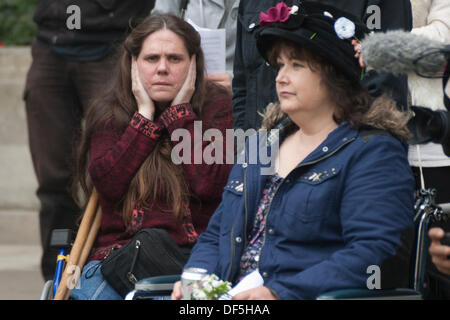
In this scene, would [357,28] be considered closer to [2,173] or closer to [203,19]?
[203,19]

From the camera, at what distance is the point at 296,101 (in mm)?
2949

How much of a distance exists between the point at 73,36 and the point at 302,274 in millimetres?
2577

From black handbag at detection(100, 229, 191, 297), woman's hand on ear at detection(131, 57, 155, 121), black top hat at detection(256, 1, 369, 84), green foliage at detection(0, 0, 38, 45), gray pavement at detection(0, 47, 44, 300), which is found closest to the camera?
black top hat at detection(256, 1, 369, 84)

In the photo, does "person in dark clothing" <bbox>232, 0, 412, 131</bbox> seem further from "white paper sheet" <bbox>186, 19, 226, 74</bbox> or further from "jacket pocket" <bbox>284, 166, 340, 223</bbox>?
"jacket pocket" <bbox>284, 166, 340, 223</bbox>

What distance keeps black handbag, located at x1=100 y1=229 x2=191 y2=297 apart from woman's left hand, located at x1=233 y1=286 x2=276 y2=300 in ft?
2.25

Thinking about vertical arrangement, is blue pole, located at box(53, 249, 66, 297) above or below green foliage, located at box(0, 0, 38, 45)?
below

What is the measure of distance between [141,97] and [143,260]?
863 mm

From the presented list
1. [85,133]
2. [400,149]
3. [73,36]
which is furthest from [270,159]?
[73,36]

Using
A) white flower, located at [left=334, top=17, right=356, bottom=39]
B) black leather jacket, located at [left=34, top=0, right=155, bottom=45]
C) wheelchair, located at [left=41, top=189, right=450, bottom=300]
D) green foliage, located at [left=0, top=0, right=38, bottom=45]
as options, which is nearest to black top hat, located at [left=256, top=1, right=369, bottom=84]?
white flower, located at [left=334, top=17, right=356, bottom=39]

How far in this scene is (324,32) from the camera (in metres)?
2.90

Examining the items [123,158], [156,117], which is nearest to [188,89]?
[156,117]

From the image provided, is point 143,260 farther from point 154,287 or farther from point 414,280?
point 414,280

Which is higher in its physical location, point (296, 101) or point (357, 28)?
point (357, 28)

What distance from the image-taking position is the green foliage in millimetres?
7543
